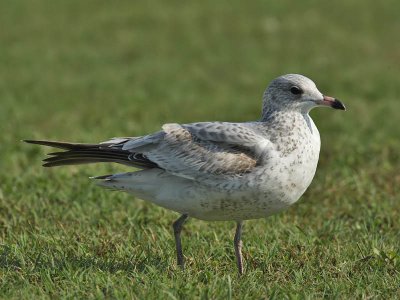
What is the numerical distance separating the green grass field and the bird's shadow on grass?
0.02m

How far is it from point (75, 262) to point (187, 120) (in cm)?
643

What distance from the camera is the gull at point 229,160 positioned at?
523cm

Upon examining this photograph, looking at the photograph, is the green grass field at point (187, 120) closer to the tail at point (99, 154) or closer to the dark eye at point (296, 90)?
the tail at point (99, 154)

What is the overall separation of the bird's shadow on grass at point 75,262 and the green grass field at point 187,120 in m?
0.02

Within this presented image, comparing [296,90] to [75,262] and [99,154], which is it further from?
[75,262]

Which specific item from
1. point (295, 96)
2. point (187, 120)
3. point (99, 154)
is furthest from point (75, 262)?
point (187, 120)

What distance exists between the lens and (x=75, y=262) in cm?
542

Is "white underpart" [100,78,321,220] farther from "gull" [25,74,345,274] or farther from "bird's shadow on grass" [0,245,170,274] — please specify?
"bird's shadow on grass" [0,245,170,274]

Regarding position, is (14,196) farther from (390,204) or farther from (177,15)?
(177,15)

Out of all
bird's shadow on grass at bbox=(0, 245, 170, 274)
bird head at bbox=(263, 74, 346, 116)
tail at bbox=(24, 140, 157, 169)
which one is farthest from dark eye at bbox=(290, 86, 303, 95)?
bird's shadow on grass at bbox=(0, 245, 170, 274)

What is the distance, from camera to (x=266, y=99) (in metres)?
5.78

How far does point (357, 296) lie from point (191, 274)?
1.11 metres

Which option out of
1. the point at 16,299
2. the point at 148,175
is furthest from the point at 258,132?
the point at 16,299

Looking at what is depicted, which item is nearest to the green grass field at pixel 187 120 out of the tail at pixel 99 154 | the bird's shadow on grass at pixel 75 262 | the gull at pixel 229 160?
the bird's shadow on grass at pixel 75 262
